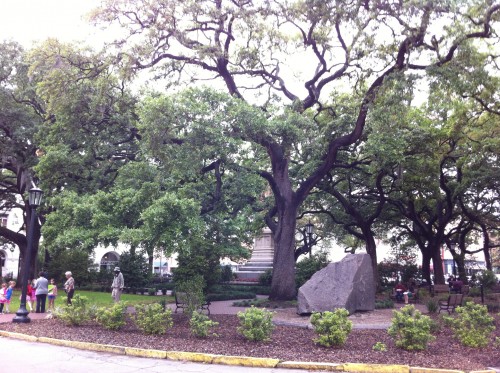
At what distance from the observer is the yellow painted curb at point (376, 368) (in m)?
7.86

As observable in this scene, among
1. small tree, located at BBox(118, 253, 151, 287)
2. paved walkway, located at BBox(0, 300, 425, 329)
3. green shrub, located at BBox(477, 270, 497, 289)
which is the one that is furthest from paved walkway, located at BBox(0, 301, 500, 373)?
green shrub, located at BBox(477, 270, 497, 289)

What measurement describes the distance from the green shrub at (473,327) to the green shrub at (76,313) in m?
9.46

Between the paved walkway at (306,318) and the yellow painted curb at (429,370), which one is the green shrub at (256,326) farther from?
the yellow painted curb at (429,370)

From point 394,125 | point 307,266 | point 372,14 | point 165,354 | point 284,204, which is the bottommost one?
point 165,354

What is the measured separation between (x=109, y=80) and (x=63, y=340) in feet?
37.6

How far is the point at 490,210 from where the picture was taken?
28.4 m

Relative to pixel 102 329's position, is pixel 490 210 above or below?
above

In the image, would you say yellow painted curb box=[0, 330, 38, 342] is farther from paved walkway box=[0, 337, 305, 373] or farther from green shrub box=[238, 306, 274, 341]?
green shrub box=[238, 306, 274, 341]

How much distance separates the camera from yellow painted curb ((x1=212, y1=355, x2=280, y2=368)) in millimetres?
8398

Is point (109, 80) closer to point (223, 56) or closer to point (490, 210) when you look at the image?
point (223, 56)

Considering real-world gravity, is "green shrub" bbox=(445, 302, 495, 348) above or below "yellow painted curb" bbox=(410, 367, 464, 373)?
above

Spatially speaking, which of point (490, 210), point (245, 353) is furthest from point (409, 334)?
point (490, 210)

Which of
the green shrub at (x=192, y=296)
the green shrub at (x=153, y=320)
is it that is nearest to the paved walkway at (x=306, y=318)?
the green shrub at (x=192, y=296)

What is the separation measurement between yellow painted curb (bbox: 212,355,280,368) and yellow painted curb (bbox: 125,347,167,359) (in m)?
1.13
